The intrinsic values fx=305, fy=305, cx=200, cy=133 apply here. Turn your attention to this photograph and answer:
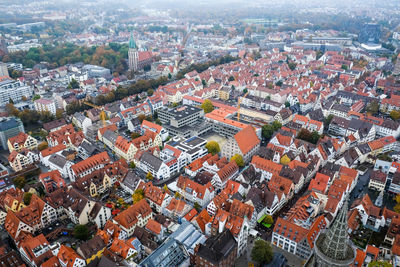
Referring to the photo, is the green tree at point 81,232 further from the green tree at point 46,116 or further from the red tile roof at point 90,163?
the green tree at point 46,116

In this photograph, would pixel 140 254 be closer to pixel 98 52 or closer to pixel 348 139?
pixel 348 139

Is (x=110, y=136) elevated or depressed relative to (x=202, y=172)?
depressed

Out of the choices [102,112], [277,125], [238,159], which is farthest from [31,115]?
[277,125]

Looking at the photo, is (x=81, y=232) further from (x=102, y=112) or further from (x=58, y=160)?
(x=102, y=112)

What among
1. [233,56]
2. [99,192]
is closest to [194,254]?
[99,192]

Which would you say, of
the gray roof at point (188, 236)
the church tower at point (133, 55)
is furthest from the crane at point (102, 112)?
the church tower at point (133, 55)

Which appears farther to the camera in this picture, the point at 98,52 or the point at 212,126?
the point at 98,52
